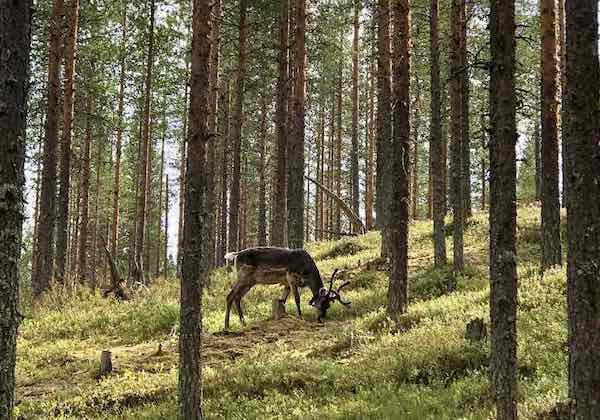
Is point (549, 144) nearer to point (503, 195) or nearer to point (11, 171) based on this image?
point (503, 195)

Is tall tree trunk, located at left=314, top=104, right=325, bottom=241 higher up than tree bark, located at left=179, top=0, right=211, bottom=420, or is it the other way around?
tall tree trunk, located at left=314, top=104, right=325, bottom=241

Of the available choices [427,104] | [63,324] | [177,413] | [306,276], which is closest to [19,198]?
[177,413]

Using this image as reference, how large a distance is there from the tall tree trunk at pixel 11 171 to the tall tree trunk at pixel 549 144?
11.9m

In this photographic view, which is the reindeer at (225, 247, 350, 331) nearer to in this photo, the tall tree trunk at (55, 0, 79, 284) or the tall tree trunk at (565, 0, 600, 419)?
the tall tree trunk at (55, 0, 79, 284)

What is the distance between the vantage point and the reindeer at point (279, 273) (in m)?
15.1

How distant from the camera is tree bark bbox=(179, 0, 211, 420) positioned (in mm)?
8641

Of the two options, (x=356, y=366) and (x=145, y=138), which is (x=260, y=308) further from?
(x=145, y=138)

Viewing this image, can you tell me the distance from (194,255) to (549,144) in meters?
9.95

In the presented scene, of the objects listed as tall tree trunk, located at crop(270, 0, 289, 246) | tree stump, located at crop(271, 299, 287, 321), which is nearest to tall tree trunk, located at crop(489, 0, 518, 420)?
tree stump, located at crop(271, 299, 287, 321)

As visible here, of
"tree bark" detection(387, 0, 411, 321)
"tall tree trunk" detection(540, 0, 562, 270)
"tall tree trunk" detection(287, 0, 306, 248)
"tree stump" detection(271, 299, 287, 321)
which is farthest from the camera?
"tall tree trunk" detection(287, 0, 306, 248)

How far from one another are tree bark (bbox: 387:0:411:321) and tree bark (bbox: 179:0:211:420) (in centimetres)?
571

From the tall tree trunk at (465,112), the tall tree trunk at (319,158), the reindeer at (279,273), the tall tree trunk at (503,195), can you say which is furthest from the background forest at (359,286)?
the tall tree trunk at (319,158)

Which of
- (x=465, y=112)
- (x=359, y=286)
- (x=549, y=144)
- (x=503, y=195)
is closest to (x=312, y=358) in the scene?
(x=503, y=195)

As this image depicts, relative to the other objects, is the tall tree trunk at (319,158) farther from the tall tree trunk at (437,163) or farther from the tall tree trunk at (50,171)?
the tall tree trunk at (437,163)
